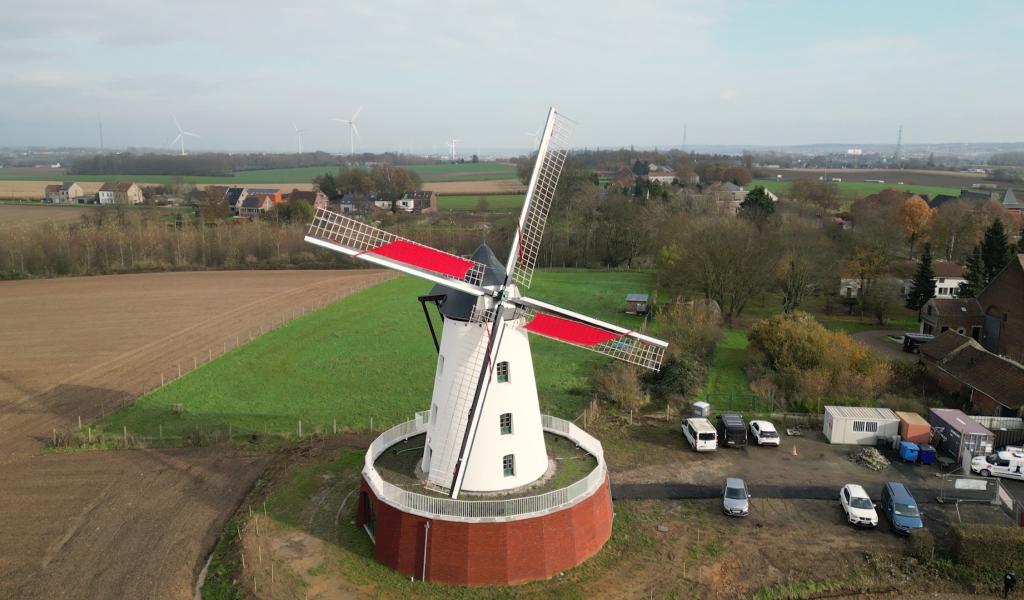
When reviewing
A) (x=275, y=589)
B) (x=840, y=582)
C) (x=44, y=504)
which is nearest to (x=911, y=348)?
(x=840, y=582)

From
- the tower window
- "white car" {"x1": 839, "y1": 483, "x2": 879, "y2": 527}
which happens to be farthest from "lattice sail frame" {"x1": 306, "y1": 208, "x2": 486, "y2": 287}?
"white car" {"x1": 839, "y1": 483, "x2": 879, "y2": 527}

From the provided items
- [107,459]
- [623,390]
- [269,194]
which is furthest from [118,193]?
[623,390]

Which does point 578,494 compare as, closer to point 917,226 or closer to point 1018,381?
point 1018,381

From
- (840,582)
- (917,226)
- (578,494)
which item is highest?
(917,226)

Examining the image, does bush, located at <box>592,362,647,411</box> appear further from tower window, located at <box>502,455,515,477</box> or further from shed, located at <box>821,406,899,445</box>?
tower window, located at <box>502,455,515,477</box>

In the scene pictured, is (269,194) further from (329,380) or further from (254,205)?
(329,380)

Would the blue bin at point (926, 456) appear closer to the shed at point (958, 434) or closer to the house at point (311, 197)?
the shed at point (958, 434)

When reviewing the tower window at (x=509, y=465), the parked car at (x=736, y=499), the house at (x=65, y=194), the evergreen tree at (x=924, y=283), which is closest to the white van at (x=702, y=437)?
the parked car at (x=736, y=499)
